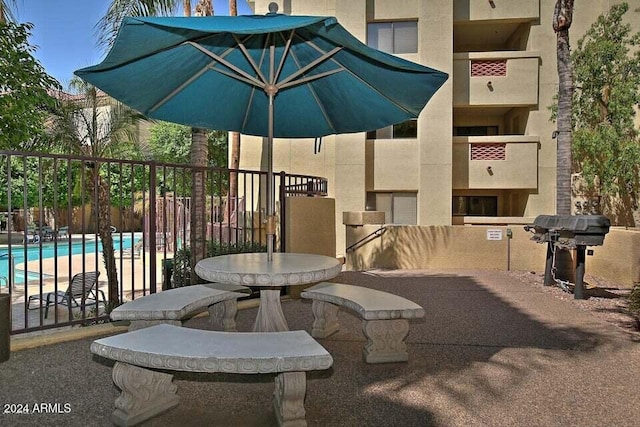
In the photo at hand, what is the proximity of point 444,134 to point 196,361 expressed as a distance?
1349 centimetres

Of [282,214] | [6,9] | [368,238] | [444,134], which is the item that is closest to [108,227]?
[282,214]

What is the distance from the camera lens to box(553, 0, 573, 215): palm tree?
8914 millimetres

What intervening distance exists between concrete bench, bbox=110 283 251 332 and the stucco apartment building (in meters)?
9.52

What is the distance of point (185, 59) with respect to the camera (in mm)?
4176

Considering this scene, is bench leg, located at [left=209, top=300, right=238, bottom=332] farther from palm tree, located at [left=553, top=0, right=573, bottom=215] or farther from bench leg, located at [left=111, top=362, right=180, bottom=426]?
palm tree, located at [left=553, top=0, right=573, bottom=215]

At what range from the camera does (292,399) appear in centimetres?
Answer: 288

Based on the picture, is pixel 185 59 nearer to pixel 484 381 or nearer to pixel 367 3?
pixel 484 381

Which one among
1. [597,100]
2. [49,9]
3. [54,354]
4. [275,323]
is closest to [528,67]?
[597,100]

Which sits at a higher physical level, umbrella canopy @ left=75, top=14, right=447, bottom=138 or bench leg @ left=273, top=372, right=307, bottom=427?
umbrella canopy @ left=75, top=14, right=447, bottom=138

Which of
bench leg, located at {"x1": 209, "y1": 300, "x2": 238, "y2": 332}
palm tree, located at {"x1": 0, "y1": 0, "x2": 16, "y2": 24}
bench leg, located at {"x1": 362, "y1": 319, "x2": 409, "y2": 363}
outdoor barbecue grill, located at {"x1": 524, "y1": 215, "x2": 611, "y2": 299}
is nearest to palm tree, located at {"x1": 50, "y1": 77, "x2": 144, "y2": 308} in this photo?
palm tree, located at {"x1": 0, "y1": 0, "x2": 16, "y2": 24}

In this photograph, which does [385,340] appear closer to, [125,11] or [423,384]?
[423,384]

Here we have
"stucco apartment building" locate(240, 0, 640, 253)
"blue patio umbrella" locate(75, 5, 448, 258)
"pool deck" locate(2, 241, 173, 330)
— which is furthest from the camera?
"stucco apartment building" locate(240, 0, 640, 253)

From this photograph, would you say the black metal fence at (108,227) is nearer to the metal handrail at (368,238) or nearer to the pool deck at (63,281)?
the pool deck at (63,281)

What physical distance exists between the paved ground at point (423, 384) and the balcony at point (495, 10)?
12812 millimetres
